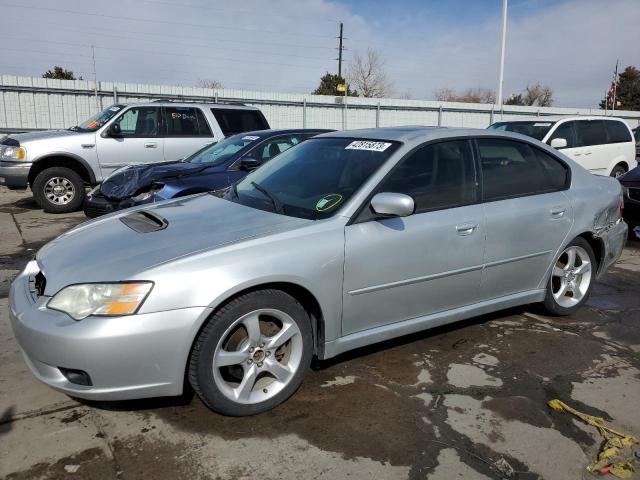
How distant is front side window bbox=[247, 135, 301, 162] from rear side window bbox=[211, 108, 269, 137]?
9.48ft

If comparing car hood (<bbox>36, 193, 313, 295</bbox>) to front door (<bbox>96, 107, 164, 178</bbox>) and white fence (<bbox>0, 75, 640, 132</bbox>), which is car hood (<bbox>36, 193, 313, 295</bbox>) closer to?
front door (<bbox>96, 107, 164, 178</bbox>)

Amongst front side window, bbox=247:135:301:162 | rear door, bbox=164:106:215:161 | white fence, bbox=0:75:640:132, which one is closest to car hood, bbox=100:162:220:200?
front side window, bbox=247:135:301:162

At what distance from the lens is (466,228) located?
359 centimetres

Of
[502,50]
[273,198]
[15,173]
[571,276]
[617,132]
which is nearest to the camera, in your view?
[273,198]

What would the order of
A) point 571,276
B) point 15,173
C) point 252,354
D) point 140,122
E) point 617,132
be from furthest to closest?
point 617,132
point 140,122
point 15,173
point 571,276
point 252,354

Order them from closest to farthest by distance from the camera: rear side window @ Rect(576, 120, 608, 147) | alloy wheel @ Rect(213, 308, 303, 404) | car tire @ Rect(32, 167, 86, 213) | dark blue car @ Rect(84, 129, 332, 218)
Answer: alloy wheel @ Rect(213, 308, 303, 404)
dark blue car @ Rect(84, 129, 332, 218)
car tire @ Rect(32, 167, 86, 213)
rear side window @ Rect(576, 120, 608, 147)

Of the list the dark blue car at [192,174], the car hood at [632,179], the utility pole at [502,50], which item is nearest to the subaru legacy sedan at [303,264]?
the dark blue car at [192,174]

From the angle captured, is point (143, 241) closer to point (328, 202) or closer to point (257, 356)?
point (257, 356)

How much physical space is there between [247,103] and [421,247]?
15177 mm

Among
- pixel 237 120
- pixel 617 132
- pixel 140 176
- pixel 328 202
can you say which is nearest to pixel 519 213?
pixel 328 202

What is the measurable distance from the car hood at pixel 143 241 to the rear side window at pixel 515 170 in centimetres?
157

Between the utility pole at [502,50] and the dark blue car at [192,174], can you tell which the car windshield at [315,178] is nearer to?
the dark blue car at [192,174]

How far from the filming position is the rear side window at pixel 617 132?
1120 centimetres

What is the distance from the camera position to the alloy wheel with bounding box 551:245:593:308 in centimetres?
442
